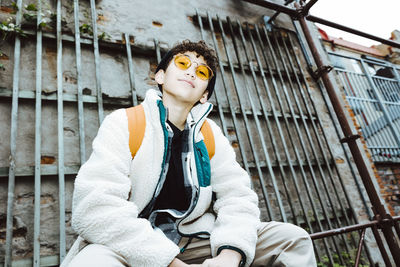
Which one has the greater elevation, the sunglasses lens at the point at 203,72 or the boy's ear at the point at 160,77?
the boy's ear at the point at 160,77

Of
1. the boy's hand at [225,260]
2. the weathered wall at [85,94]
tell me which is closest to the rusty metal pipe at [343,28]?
the weathered wall at [85,94]

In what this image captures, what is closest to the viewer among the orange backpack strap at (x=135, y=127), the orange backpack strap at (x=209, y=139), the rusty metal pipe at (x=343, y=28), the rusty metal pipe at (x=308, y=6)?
the orange backpack strap at (x=135, y=127)

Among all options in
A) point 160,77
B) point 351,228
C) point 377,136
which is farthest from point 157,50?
point 377,136

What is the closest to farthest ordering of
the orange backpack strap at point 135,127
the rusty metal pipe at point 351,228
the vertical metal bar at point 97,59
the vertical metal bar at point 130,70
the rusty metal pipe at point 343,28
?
the orange backpack strap at point 135,127, the rusty metal pipe at point 351,228, the vertical metal bar at point 97,59, the vertical metal bar at point 130,70, the rusty metal pipe at point 343,28

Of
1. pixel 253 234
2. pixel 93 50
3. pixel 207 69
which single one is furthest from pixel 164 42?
pixel 253 234

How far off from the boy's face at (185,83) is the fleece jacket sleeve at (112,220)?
1.89 ft

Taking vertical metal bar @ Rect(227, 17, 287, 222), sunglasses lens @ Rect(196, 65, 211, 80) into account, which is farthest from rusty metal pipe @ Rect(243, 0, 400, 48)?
sunglasses lens @ Rect(196, 65, 211, 80)

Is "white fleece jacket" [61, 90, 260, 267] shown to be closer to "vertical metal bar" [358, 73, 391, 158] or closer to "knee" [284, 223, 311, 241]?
"knee" [284, 223, 311, 241]

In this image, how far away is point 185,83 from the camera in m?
1.41

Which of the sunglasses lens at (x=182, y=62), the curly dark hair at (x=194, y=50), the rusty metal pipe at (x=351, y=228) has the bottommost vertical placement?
the rusty metal pipe at (x=351, y=228)

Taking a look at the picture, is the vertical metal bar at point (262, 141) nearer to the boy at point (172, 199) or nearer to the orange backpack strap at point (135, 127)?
the boy at point (172, 199)

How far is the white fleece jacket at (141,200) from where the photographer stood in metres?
0.87

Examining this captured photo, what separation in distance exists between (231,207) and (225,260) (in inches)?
11.0

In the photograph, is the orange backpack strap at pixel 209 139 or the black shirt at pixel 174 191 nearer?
the black shirt at pixel 174 191
